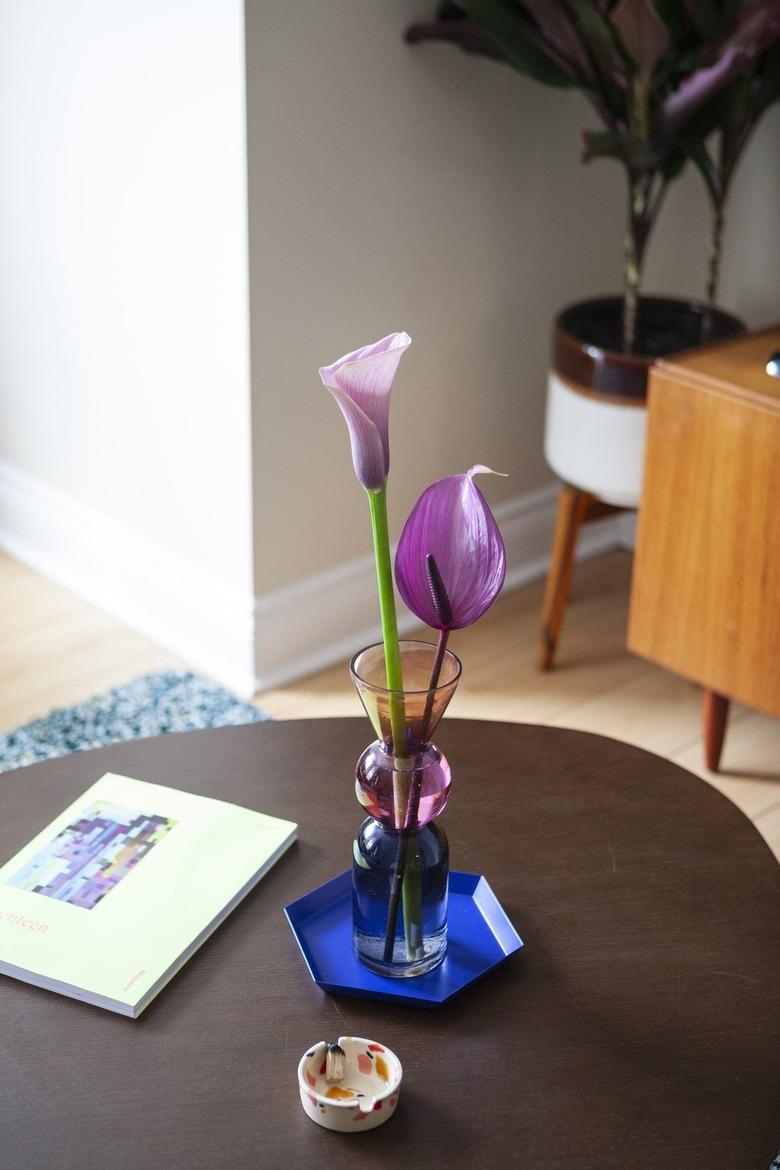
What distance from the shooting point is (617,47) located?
1.90 metres

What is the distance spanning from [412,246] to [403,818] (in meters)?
1.45

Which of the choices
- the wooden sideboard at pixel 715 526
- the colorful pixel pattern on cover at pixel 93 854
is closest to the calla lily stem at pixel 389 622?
the colorful pixel pattern on cover at pixel 93 854

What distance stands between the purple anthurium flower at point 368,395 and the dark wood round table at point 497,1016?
1.26 feet

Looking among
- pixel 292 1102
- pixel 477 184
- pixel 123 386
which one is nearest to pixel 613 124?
pixel 477 184

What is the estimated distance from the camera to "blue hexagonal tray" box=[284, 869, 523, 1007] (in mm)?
985

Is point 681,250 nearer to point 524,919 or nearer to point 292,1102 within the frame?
point 524,919

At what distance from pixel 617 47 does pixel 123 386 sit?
0.98m

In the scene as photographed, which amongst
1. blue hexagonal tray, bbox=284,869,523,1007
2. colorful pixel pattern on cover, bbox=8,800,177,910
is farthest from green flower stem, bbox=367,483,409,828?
colorful pixel pattern on cover, bbox=8,800,177,910

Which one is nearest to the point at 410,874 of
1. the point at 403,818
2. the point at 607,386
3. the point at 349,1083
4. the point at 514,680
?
the point at 403,818

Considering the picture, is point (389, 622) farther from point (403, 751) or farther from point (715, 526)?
point (715, 526)

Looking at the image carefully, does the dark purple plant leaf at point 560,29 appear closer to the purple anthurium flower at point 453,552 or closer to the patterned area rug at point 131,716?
the patterned area rug at point 131,716

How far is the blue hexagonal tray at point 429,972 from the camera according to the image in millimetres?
985

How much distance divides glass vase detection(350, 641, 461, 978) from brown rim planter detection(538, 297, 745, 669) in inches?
45.3

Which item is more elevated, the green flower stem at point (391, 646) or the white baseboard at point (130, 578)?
the green flower stem at point (391, 646)
